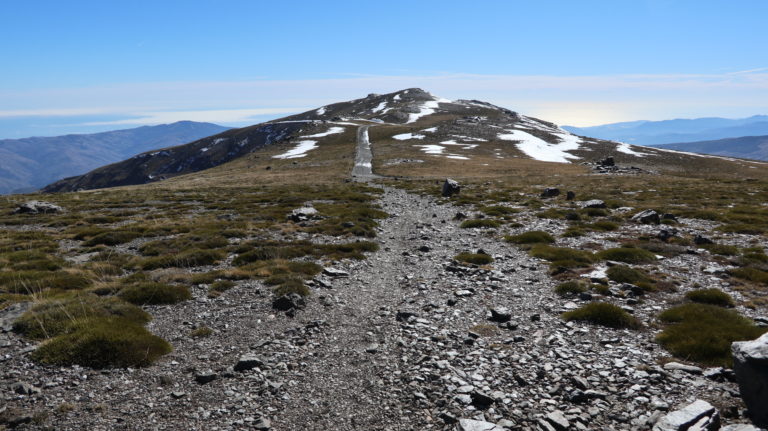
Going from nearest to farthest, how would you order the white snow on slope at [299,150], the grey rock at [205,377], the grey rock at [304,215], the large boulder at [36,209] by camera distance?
the grey rock at [205,377]
the grey rock at [304,215]
the large boulder at [36,209]
the white snow on slope at [299,150]

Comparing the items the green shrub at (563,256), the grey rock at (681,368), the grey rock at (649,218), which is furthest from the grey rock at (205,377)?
the grey rock at (649,218)

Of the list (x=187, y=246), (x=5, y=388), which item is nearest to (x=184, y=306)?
(x=5, y=388)

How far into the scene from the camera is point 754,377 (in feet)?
23.1

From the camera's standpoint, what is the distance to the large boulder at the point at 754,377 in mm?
6898

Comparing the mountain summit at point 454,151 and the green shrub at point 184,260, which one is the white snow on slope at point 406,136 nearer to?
the mountain summit at point 454,151

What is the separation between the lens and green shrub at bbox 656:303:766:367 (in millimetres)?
9297

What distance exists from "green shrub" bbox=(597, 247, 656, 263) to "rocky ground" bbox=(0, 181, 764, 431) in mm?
5131

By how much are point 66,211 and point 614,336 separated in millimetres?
48525

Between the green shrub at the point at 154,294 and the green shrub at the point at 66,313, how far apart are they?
64 cm

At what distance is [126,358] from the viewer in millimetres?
9305

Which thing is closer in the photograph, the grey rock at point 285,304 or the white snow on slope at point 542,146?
the grey rock at point 285,304

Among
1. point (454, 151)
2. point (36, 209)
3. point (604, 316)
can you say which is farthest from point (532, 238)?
point (454, 151)

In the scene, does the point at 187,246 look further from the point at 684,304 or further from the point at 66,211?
the point at 66,211

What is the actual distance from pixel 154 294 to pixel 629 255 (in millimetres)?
20798
